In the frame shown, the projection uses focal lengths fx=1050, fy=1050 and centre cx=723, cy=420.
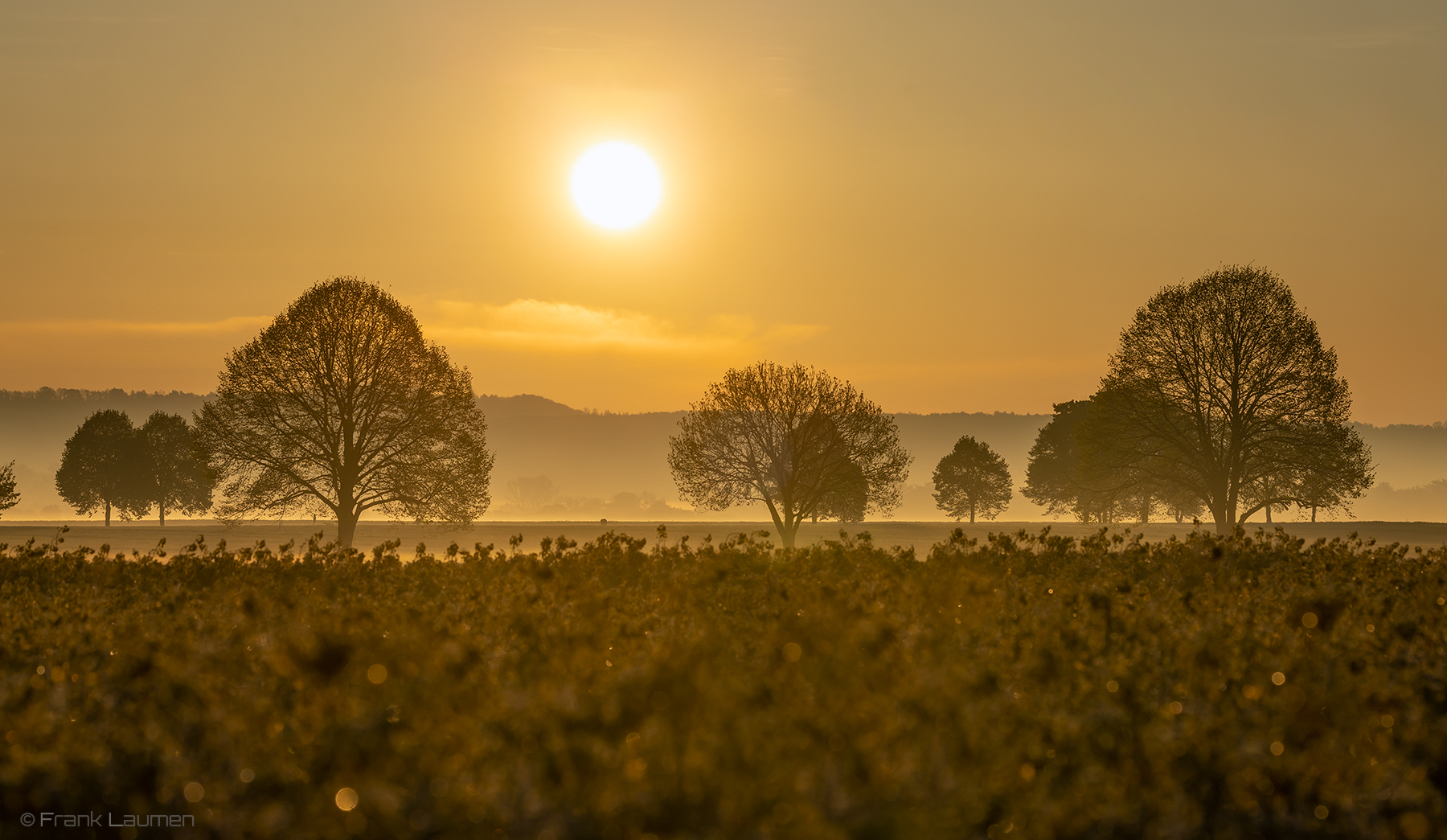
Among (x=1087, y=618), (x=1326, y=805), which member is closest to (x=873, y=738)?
(x=1326, y=805)

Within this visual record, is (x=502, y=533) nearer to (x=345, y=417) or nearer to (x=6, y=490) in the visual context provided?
(x=6, y=490)

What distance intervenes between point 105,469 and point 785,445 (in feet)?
221

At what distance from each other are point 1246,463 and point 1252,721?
4648 cm

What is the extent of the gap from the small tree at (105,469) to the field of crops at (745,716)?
86.2 m

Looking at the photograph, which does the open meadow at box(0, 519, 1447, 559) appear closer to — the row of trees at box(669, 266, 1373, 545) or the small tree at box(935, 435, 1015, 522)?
the small tree at box(935, 435, 1015, 522)

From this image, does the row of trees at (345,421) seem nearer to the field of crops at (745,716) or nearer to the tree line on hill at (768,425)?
the tree line on hill at (768,425)

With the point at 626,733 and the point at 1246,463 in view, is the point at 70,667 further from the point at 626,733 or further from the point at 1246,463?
the point at 1246,463

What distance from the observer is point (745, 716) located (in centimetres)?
532

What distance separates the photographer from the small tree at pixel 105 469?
85.8 metres

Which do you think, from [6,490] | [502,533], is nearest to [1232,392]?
[502,533]

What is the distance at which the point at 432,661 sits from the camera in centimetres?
609

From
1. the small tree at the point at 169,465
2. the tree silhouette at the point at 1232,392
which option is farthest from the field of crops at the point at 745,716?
the small tree at the point at 169,465

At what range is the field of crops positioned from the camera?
441cm

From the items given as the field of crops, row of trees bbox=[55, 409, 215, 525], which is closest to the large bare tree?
the field of crops
